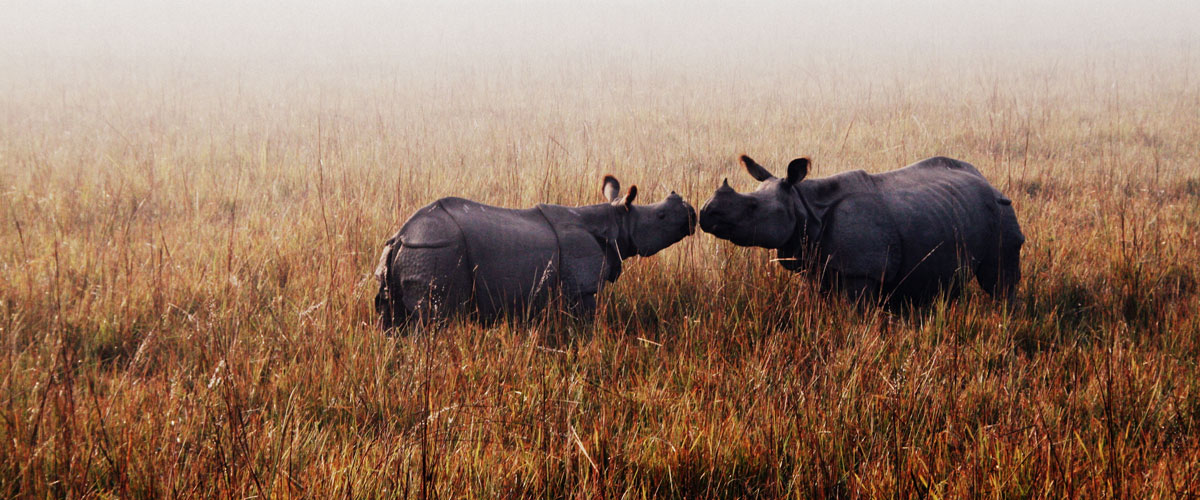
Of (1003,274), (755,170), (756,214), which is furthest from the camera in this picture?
(1003,274)

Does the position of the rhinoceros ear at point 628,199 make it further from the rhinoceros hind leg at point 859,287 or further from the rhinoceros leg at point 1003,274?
the rhinoceros leg at point 1003,274

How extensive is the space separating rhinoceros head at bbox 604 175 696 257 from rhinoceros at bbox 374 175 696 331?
0.02 meters

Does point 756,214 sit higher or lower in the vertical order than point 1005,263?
higher

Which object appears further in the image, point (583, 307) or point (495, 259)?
point (583, 307)

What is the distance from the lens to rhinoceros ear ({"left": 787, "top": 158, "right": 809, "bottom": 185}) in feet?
11.7

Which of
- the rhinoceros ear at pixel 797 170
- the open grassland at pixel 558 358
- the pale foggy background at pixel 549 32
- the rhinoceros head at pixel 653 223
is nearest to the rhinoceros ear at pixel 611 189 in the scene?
the rhinoceros head at pixel 653 223

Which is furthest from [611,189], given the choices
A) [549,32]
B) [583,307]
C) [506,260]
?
[549,32]

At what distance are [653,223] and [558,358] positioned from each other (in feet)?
3.05

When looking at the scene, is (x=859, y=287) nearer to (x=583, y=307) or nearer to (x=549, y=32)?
(x=583, y=307)

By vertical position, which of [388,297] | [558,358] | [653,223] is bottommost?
[558,358]

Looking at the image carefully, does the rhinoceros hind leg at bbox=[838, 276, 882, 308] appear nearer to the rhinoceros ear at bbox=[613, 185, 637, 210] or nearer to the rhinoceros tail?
the rhinoceros ear at bbox=[613, 185, 637, 210]

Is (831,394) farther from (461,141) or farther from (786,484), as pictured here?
(461,141)

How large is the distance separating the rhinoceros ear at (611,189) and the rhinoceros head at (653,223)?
126mm

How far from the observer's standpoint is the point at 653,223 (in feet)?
12.4
